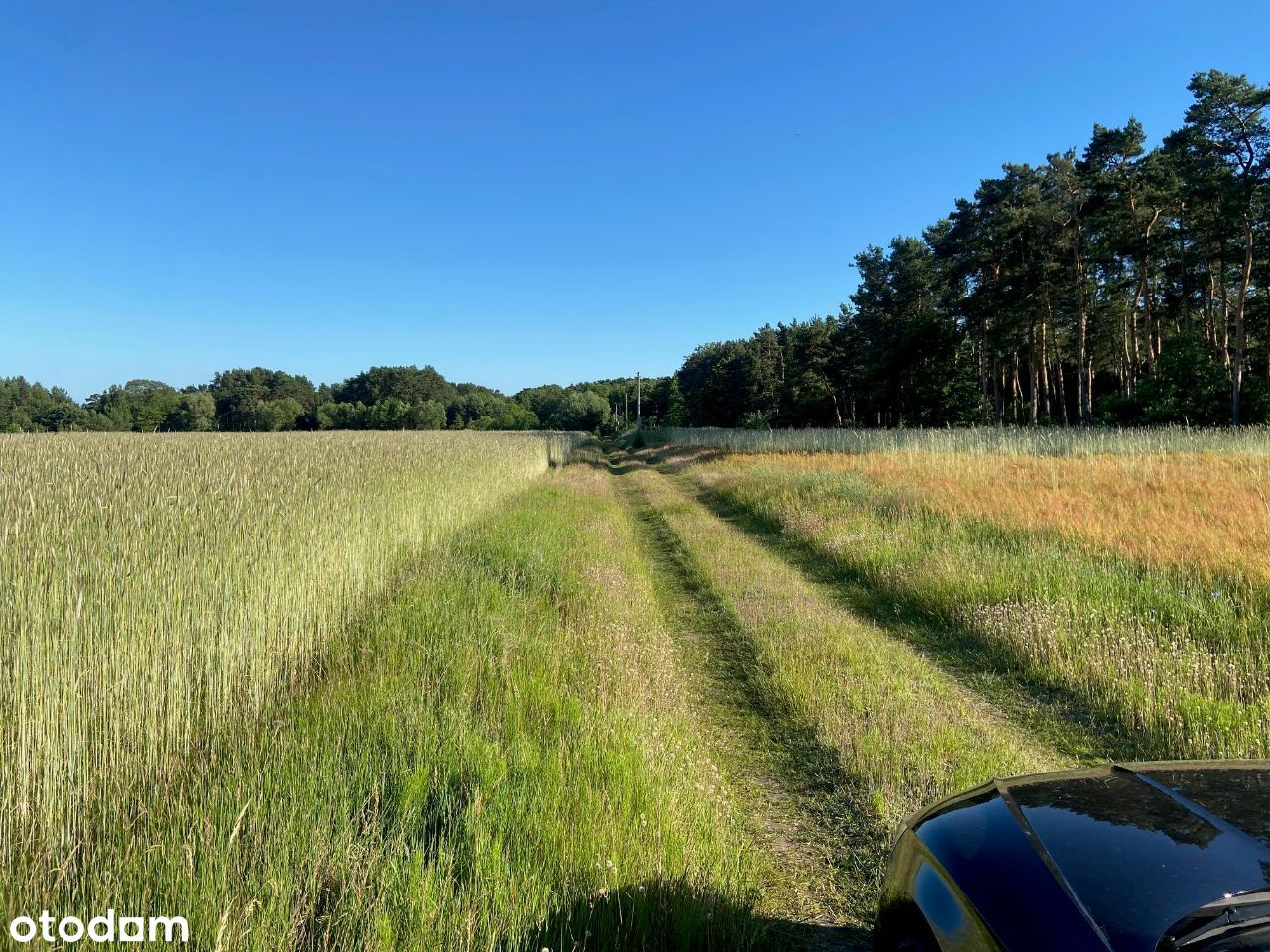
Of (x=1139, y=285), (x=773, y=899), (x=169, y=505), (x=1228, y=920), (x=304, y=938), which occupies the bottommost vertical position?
(x=773, y=899)

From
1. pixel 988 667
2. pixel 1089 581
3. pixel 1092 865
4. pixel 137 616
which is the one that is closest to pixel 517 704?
pixel 137 616

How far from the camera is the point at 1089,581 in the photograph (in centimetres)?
682

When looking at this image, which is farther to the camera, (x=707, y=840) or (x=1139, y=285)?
(x=1139, y=285)

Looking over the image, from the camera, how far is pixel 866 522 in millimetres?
11109

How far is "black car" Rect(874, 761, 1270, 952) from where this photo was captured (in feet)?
3.89

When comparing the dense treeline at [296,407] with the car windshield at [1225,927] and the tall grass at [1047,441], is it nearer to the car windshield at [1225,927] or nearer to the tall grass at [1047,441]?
the tall grass at [1047,441]

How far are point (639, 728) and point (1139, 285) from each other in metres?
47.6

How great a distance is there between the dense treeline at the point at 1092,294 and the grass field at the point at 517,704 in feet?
93.1

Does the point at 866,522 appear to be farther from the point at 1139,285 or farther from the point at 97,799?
the point at 1139,285

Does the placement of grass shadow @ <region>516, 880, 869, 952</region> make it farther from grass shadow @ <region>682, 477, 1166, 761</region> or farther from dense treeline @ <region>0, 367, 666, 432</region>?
dense treeline @ <region>0, 367, 666, 432</region>

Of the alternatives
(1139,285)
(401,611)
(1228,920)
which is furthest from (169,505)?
(1139,285)

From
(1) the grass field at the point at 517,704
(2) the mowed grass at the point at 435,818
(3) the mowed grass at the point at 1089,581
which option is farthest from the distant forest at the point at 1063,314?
(2) the mowed grass at the point at 435,818
